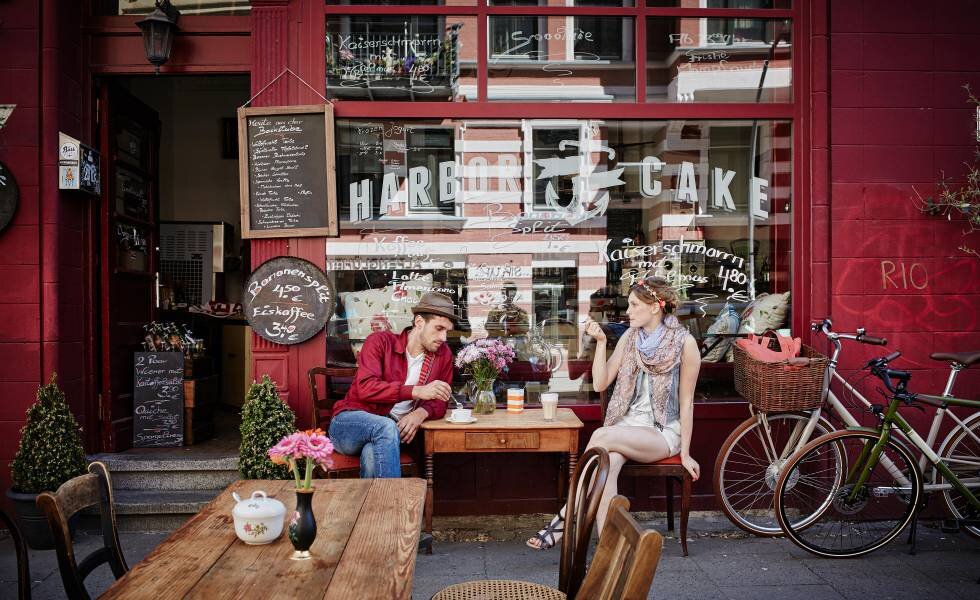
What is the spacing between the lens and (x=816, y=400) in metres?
4.41

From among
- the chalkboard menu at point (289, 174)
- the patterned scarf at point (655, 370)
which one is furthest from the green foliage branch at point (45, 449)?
the patterned scarf at point (655, 370)

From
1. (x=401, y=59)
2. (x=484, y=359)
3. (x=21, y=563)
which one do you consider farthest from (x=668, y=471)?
(x=401, y=59)

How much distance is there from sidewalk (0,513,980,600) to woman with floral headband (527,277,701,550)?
1.22 ft

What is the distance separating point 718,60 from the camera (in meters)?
5.25

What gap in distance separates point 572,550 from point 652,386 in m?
1.84

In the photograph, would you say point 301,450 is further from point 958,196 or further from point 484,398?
point 958,196

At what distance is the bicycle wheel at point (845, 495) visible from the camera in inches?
167

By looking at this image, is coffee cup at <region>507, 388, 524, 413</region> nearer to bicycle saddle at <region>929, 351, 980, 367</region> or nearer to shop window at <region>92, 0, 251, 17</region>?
bicycle saddle at <region>929, 351, 980, 367</region>

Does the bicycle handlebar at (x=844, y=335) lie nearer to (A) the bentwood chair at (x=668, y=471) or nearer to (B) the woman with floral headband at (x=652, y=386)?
(B) the woman with floral headband at (x=652, y=386)

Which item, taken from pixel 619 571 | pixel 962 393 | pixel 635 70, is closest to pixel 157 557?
pixel 619 571

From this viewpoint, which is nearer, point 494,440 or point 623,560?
point 623,560

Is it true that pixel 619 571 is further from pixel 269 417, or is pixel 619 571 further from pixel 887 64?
pixel 887 64

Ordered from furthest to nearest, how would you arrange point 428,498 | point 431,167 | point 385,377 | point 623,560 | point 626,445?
point 431,167, point 385,377, point 428,498, point 626,445, point 623,560

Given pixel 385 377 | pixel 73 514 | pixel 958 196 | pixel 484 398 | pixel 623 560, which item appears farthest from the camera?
pixel 958 196
